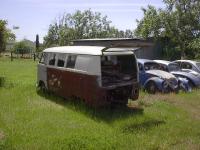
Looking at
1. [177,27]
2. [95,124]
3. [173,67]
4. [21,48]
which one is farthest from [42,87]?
[21,48]

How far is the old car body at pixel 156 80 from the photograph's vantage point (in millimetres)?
15750

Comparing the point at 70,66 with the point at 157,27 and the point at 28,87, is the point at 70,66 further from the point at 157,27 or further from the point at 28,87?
the point at 157,27

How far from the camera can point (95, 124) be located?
10172 mm

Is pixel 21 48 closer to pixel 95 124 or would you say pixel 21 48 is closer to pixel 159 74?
pixel 159 74

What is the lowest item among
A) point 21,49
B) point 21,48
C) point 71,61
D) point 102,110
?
point 102,110

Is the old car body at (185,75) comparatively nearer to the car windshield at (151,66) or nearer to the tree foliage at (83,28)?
the car windshield at (151,66)

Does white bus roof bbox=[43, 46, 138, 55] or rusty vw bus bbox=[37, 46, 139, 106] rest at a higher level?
white bus roof bbox=[43, 46, 138, 55]

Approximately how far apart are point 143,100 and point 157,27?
83.9 feet

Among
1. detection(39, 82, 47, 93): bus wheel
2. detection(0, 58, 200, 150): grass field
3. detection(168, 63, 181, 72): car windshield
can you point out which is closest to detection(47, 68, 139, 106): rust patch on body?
detection(0, 58, 200, 150): grass field

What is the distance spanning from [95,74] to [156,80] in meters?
5.37

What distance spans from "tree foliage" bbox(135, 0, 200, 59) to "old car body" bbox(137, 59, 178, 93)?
20257 millimetres

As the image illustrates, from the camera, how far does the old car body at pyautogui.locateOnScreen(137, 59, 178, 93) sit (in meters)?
15.8

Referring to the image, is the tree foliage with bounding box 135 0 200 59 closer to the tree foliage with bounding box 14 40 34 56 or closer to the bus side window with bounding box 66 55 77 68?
the bus side window with bounding box 66 55 77 68

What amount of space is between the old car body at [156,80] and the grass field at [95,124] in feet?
4.26
